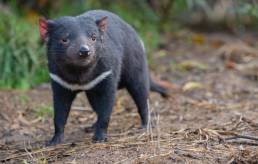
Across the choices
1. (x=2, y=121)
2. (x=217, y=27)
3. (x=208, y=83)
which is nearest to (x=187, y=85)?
(x=208, y=83)

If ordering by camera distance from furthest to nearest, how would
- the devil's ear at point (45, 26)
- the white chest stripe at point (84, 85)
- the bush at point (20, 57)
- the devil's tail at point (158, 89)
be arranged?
the bush at point (20, 57)
the devil's tail at point (158, 89)
the white chest stripe at point (84, 85)
the devil's ear at point (45, 26)

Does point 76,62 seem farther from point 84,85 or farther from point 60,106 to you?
point 60,106

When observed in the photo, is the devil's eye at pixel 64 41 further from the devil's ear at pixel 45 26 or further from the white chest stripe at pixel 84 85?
the white chest stripe at pixel 84 85

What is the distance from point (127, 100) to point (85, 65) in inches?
84.0

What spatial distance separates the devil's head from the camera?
13.7 feet

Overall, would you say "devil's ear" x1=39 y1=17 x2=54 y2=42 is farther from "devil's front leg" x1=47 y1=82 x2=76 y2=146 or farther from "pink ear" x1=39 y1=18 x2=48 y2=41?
"devil's front leg" x1=47 y1=82 x2=76 y2=146

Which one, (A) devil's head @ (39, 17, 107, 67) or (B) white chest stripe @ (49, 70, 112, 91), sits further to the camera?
(B) white chest stripe @ (49, 70, 112, 91)

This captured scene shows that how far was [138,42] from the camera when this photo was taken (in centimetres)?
511

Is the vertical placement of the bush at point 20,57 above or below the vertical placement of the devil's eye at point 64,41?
above

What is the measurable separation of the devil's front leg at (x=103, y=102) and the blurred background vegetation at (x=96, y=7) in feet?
6.65

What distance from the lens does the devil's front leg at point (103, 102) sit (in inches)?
180

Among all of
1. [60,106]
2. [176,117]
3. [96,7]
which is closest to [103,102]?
[60,106]

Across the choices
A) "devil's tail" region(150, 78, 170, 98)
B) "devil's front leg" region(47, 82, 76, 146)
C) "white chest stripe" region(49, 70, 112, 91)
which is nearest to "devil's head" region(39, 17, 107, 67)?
"white chest stripe" region(49, 70, 112, 91)

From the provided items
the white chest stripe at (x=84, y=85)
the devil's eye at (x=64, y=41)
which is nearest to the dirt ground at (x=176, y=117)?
the white chest stripe at (x=84, y=85)
